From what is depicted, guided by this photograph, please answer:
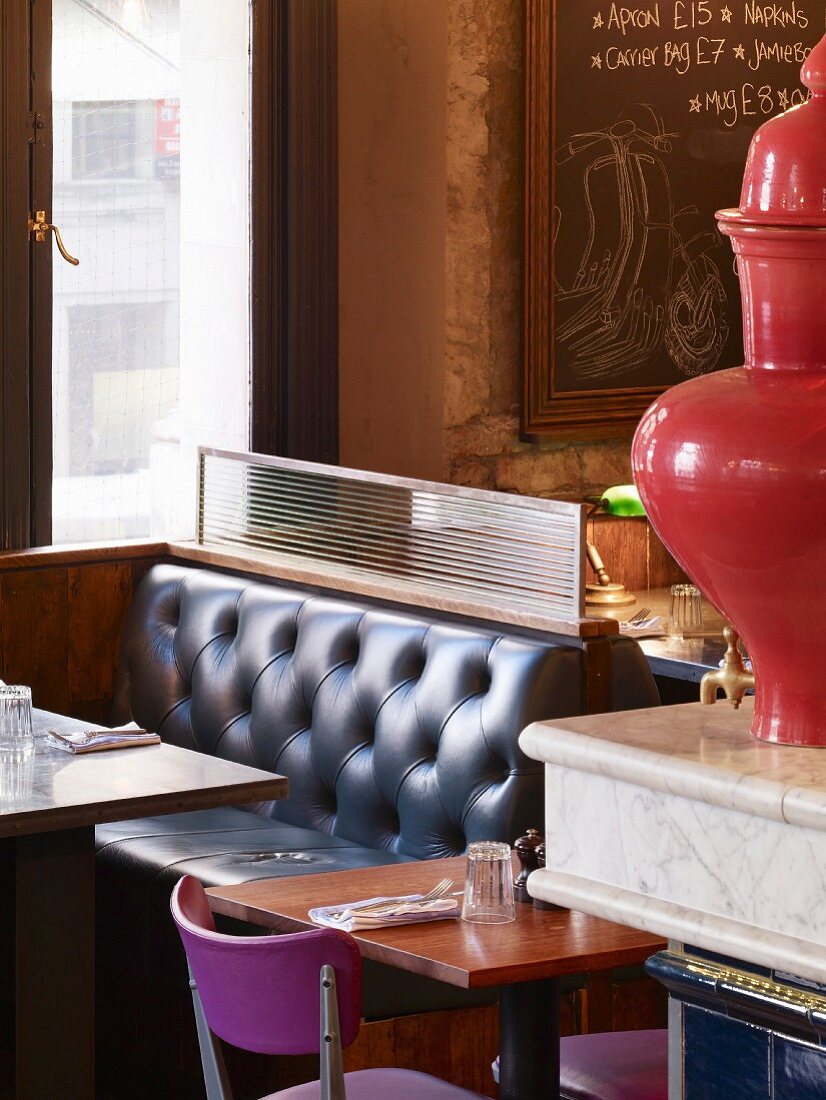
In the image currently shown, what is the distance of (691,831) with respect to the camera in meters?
1.32

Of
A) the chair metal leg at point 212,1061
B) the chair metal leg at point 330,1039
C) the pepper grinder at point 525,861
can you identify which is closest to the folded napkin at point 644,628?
the pepper grinder at point 525,861

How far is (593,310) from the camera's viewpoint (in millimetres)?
4980

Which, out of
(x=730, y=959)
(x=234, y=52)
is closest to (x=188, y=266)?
(x=234, y=52)

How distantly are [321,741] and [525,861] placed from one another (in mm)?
1225

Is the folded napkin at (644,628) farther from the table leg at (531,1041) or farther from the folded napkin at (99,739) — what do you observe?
the table leg at (531,1041)

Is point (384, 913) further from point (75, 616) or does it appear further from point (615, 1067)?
point (75, 616)

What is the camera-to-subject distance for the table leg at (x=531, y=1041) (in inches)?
95.9

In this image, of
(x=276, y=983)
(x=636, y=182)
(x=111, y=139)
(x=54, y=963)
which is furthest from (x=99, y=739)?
(x=636, y=182)

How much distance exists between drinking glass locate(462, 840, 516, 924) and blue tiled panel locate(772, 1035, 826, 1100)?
3.78 ft

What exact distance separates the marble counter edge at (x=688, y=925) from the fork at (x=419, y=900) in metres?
1.07

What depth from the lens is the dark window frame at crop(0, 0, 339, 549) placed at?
4.31 m

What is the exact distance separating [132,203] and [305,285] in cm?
48

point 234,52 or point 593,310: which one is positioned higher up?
point 234,52

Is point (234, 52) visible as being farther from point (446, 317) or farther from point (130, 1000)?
point (130, 1000)
